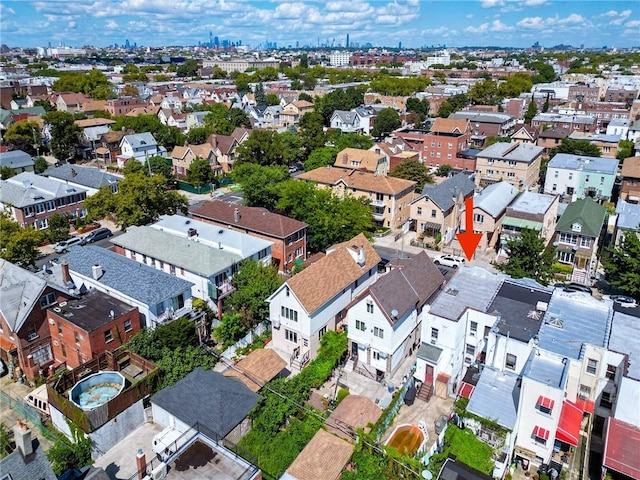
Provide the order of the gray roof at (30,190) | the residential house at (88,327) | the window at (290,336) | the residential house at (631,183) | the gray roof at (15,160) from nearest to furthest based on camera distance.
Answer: the residential house at (88,327), the window at (290,336), the gray roof at (30,190), the residential house at (631,183), the gray roof at (15,160)

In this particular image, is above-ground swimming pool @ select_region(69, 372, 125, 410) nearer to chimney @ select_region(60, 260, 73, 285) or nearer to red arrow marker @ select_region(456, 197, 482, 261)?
chimney @ select_region(60, 260, 73, 285)

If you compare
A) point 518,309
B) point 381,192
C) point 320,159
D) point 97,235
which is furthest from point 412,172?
point 97,235

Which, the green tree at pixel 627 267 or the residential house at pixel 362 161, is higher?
the residential house at pixel 362 161

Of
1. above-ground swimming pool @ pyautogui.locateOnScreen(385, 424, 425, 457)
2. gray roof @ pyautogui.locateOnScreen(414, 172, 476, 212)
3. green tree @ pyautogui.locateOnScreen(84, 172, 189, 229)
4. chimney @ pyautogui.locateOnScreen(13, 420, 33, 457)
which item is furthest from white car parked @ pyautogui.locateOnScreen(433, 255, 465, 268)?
chimney @ pyautogui.locateOnScreen(13, 420, 33, 457)

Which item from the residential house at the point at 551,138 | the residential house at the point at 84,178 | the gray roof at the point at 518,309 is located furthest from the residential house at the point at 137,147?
the residential house at the point at 551,138

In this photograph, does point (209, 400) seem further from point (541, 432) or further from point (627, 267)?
point (627, 267)

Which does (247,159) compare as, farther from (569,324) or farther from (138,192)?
(569,324)

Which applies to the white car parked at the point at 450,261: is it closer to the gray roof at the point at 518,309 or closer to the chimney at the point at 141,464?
the gray roof at the point at 518,309
